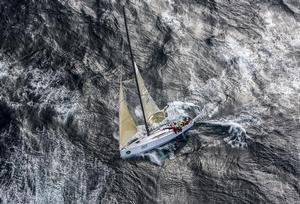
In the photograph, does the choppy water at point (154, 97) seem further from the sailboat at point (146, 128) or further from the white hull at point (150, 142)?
the sailboat at point (146, 128)

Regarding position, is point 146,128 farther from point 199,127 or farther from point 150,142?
point 199,127

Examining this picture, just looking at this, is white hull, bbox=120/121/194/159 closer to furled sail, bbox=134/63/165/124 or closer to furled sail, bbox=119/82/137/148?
furled sail, bbox=119/82/137/148

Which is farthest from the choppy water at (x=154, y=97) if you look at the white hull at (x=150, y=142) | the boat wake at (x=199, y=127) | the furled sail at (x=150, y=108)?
the furled sail at (x=150, y=108)

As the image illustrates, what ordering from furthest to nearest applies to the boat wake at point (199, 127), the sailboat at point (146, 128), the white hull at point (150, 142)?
1. the boat wake at point (199, 127)
2. the white hull at point (150, 142)
3. the sailboat at point (146, 128)

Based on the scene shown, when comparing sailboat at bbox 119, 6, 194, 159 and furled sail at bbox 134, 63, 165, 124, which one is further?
furled sail at bbox 134, 63, 165, 124

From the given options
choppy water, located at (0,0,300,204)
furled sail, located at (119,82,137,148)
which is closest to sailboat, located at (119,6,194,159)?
furled sail, located at (119,82,137,148)

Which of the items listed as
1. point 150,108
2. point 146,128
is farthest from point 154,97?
point 146,128
